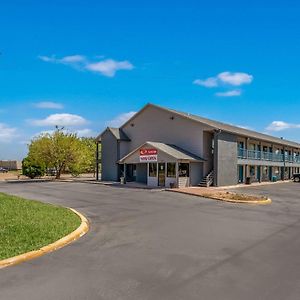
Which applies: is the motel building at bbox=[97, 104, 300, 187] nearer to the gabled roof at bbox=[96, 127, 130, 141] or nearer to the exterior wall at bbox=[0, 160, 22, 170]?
the gabled roof at bbox=[96, 127, 130, 141]

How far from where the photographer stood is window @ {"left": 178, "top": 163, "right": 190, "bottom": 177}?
108 ft

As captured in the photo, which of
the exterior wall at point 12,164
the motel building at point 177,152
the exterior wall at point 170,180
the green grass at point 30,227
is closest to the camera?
the green grass at point 30,227

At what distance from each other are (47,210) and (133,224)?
3.68 metres

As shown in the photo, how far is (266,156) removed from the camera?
155ft

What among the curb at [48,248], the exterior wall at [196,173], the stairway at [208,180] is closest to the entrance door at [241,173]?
the stairway at [208,180]

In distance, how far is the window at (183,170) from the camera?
3294cm

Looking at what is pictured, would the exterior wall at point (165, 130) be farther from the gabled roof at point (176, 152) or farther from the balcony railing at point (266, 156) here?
the balcony railing at point (266, 156)

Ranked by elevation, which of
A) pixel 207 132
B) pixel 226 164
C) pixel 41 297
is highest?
pixel 207 132

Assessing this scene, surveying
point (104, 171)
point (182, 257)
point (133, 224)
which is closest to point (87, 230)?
point (133, 224)

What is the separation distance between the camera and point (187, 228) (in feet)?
40.3

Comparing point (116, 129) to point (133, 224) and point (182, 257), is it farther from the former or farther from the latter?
point (182, 257)

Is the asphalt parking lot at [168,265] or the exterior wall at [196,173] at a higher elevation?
the exterior wall at [196,173]

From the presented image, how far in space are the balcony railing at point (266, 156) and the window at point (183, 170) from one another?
810 centimetres

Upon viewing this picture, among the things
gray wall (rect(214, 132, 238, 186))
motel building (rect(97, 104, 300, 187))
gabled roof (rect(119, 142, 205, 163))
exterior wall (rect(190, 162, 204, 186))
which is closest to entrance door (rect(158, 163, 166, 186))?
motel building (rect(97, 104, 300, 187))
